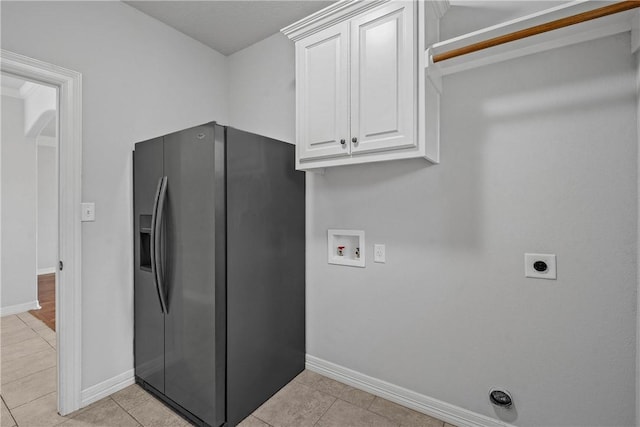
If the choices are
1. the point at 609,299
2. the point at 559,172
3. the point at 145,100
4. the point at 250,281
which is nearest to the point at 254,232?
the point at 250,281

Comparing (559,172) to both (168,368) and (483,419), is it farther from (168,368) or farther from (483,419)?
(168,368)

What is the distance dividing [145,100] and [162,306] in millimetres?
1519

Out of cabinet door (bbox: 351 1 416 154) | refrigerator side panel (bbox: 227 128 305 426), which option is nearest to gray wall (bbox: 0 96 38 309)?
refrigerator side panel (bbox: 227 128 305 426)

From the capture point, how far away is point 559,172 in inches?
56.7

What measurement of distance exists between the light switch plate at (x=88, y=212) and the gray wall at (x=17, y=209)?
292 centimetres

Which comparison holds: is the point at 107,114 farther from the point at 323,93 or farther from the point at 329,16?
the point at 329,16

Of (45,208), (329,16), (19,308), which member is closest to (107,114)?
(329,16)

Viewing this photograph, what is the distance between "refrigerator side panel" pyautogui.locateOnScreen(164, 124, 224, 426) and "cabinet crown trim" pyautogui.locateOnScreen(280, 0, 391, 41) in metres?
0.86

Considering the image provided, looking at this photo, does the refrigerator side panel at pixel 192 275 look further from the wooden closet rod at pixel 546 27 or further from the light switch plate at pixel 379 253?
the wooden closet rod at pixel 546 27

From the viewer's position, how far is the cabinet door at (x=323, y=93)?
67.8 inches

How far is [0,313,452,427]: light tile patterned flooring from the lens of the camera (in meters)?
1.75

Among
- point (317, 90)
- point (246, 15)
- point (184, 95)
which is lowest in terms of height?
point (317, 90)

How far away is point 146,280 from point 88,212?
0.58m

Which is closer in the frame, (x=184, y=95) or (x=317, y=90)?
(x=317, y=90)
